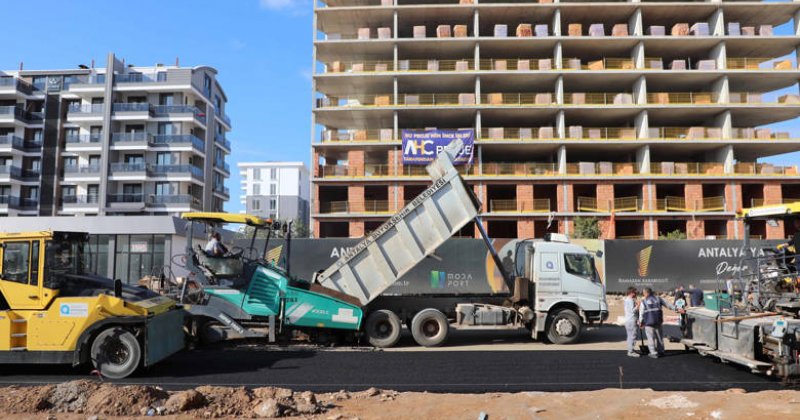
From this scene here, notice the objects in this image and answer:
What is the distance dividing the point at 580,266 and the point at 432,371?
5778mm

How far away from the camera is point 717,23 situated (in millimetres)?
44938

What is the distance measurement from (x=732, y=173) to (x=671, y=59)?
472 inches

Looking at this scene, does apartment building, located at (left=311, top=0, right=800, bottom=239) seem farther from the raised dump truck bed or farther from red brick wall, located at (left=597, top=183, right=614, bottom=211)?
the raised dump truck bed

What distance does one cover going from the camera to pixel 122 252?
36438 millimetres

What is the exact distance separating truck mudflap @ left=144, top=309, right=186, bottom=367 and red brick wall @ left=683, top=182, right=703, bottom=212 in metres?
43.3

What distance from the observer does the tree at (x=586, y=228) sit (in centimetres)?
4047

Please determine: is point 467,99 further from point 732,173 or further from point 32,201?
point 32,201

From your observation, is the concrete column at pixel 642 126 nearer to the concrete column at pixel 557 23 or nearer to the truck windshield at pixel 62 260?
the concrete column at pixel 557 23

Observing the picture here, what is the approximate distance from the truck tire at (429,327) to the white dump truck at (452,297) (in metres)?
0.03

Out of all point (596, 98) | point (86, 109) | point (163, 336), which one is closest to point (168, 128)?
point (86, 109)

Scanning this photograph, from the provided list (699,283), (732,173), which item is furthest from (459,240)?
(732,173)

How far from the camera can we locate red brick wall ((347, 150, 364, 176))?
144 feet

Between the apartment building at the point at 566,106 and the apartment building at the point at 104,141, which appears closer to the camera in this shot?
the apartment building at the point at 566,106

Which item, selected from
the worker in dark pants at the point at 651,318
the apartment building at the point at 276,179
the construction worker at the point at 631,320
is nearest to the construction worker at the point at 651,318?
the worker in dark pants at the point at 651,318
